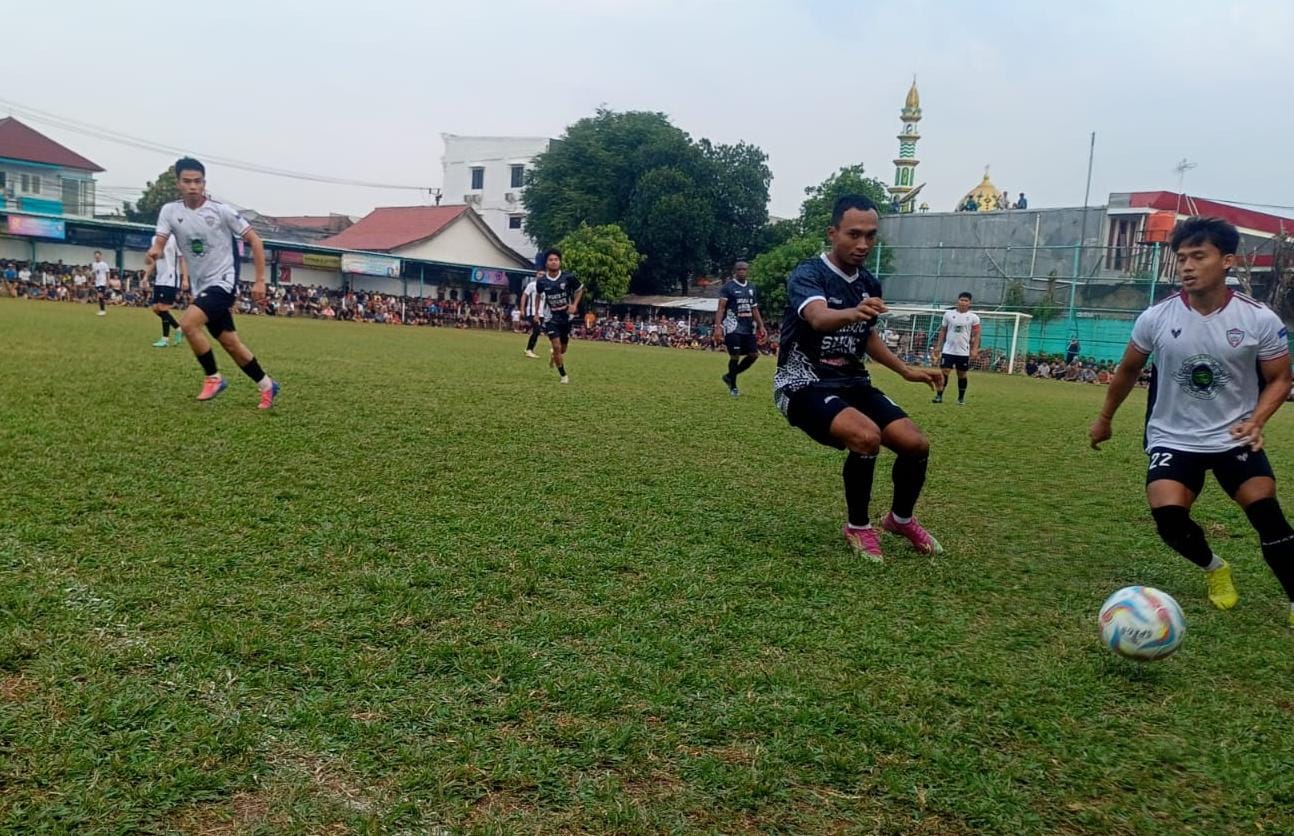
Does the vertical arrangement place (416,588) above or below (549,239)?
below

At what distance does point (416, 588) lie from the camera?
3.78 metres

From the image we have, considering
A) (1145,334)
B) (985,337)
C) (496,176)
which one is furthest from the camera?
(496,176)

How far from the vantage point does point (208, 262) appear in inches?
327

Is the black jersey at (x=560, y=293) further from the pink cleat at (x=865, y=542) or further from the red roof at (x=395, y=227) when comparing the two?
the red roof at (x=395, y=227)

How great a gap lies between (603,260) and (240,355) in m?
37.0

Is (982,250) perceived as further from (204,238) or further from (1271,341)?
(1271,341)

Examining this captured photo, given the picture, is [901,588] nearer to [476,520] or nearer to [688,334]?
[476,520]

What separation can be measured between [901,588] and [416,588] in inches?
88.4

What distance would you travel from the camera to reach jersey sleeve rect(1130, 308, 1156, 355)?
464cm

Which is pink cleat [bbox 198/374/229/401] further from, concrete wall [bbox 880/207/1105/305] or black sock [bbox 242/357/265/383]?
concrete wall [bbox 880/207/1105/305]

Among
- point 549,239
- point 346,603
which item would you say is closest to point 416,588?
point 346,603

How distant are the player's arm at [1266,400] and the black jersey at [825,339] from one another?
1811 millimetres

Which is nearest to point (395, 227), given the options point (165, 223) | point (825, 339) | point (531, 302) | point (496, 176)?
point (496, 176)

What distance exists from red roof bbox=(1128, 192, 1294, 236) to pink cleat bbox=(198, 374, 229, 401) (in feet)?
120
